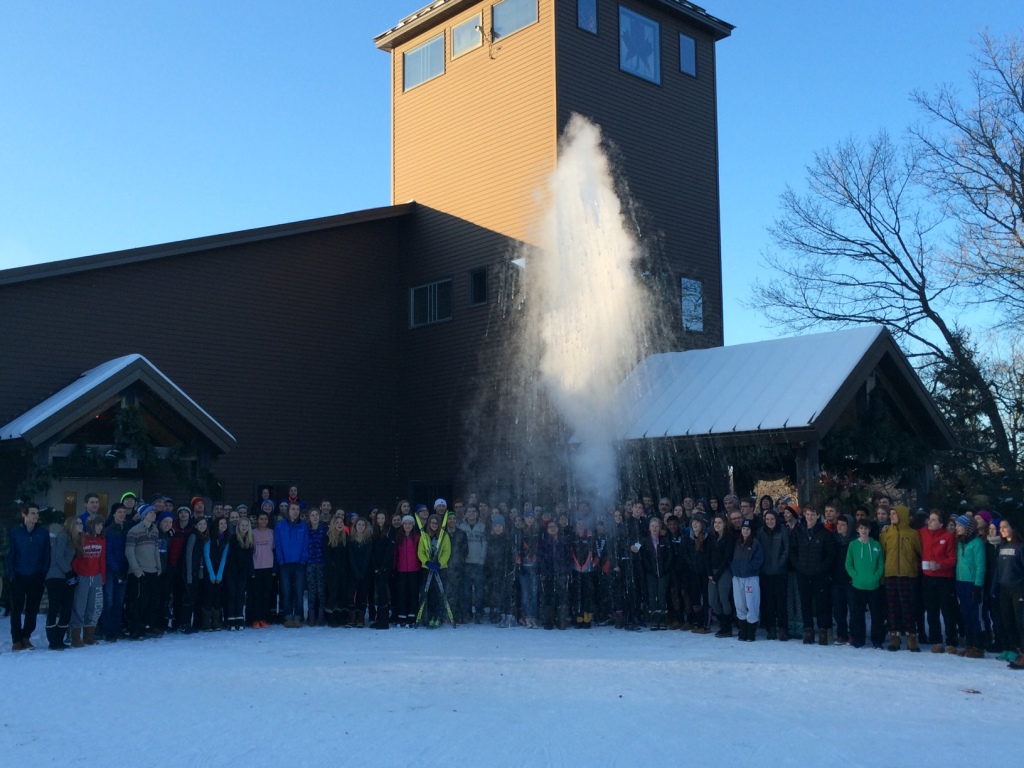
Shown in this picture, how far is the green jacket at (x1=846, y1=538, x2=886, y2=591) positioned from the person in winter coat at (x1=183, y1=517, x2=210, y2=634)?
315 inches

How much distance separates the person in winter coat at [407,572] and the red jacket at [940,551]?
21.2 feet

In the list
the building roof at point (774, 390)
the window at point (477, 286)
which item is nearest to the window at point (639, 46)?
the window at point (477, 286)

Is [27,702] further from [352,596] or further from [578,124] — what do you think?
[578,124]

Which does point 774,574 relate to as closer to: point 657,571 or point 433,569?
point 657,571

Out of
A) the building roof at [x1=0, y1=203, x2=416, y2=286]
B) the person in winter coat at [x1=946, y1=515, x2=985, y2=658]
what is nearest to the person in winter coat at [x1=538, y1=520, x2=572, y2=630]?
the person in winter coat at [x1=946, y1=515, x2=985, y2=658]

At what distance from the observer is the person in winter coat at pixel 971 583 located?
11.1 m

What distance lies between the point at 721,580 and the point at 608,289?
8439mm

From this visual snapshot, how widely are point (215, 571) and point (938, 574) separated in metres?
8.74

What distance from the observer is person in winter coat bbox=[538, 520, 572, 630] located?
13797 millimetres

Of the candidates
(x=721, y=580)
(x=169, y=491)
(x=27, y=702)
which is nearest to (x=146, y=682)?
(x=27, y=702)

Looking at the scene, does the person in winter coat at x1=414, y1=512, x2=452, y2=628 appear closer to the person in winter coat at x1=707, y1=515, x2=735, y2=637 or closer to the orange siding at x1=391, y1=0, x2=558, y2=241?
the person in winter coat at x1=707, y1=515, x2=735, y2=637

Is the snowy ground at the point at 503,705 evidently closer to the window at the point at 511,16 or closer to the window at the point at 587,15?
the window at the point at 587,15

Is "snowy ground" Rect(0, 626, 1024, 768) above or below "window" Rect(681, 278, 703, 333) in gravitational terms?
below

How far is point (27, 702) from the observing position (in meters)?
8.52
